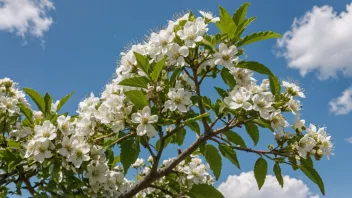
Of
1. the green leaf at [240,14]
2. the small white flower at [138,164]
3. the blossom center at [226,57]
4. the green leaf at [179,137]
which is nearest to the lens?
the blossom center at [226,57]

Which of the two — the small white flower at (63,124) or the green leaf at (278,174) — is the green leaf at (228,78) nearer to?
the green leaf at (278,174)

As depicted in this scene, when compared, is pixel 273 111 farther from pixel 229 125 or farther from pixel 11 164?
pixel 11 164

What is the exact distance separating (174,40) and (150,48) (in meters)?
0.17

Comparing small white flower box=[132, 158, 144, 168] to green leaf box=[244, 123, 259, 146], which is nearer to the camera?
green leaf box=[244, 123, 259, 146]

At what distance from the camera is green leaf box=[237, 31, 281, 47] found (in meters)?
2.84

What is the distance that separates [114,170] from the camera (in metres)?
3.59

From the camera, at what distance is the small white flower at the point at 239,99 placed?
2632 mm

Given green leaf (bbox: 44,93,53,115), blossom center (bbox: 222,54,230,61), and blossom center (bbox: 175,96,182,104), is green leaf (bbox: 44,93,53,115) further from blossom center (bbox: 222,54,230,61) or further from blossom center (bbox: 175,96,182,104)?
blossom center (bbox: 222,54,230,61)

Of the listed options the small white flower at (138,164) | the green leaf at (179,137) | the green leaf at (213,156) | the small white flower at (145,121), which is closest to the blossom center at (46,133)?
the small white flower at (145,121)

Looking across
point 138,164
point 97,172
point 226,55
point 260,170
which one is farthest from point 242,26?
point 138,164

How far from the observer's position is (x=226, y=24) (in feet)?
9.14

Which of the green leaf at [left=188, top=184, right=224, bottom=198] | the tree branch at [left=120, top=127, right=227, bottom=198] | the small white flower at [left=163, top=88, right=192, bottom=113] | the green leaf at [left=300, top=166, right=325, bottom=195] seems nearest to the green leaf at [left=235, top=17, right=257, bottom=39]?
the small white flower at [left=163, top=88, right=192, bottom=113]

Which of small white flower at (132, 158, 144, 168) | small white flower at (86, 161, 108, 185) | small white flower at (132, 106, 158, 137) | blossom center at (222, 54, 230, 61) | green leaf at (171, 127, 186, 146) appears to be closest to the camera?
small white flower at (132, 106, 158, 137)

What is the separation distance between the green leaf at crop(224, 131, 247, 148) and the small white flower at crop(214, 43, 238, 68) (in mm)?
556
